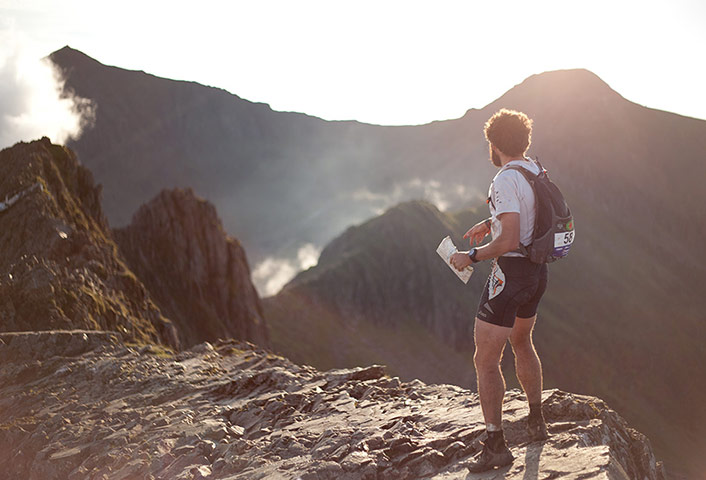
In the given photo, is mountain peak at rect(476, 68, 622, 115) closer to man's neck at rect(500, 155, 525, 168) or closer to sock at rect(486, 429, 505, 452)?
man's neck at rect(500, 155, 525, 168)

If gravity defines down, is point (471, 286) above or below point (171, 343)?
below

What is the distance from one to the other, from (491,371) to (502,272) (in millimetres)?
906

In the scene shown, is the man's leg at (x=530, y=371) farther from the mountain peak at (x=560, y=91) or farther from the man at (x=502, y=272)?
the mountain peak at (x=560, y=91)

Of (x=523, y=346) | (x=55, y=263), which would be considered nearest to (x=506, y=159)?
(x=523, y=346)

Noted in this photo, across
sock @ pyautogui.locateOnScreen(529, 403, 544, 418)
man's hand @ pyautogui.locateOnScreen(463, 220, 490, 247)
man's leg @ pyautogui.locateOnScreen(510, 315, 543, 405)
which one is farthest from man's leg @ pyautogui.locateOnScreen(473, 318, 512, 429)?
man's hand @ pyautogui.locateOnScreen(463, 220, 490, 247)

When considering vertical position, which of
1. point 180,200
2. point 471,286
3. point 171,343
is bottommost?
point 471,286

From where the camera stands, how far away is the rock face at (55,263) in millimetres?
12047

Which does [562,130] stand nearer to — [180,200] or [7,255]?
[180,200]

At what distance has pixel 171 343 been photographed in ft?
65.9

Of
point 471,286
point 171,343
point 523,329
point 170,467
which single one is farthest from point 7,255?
point 471,286

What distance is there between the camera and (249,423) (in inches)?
293

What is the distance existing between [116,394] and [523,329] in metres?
6.50

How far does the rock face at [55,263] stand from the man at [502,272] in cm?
1008

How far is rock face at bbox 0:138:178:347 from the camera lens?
1205cm
